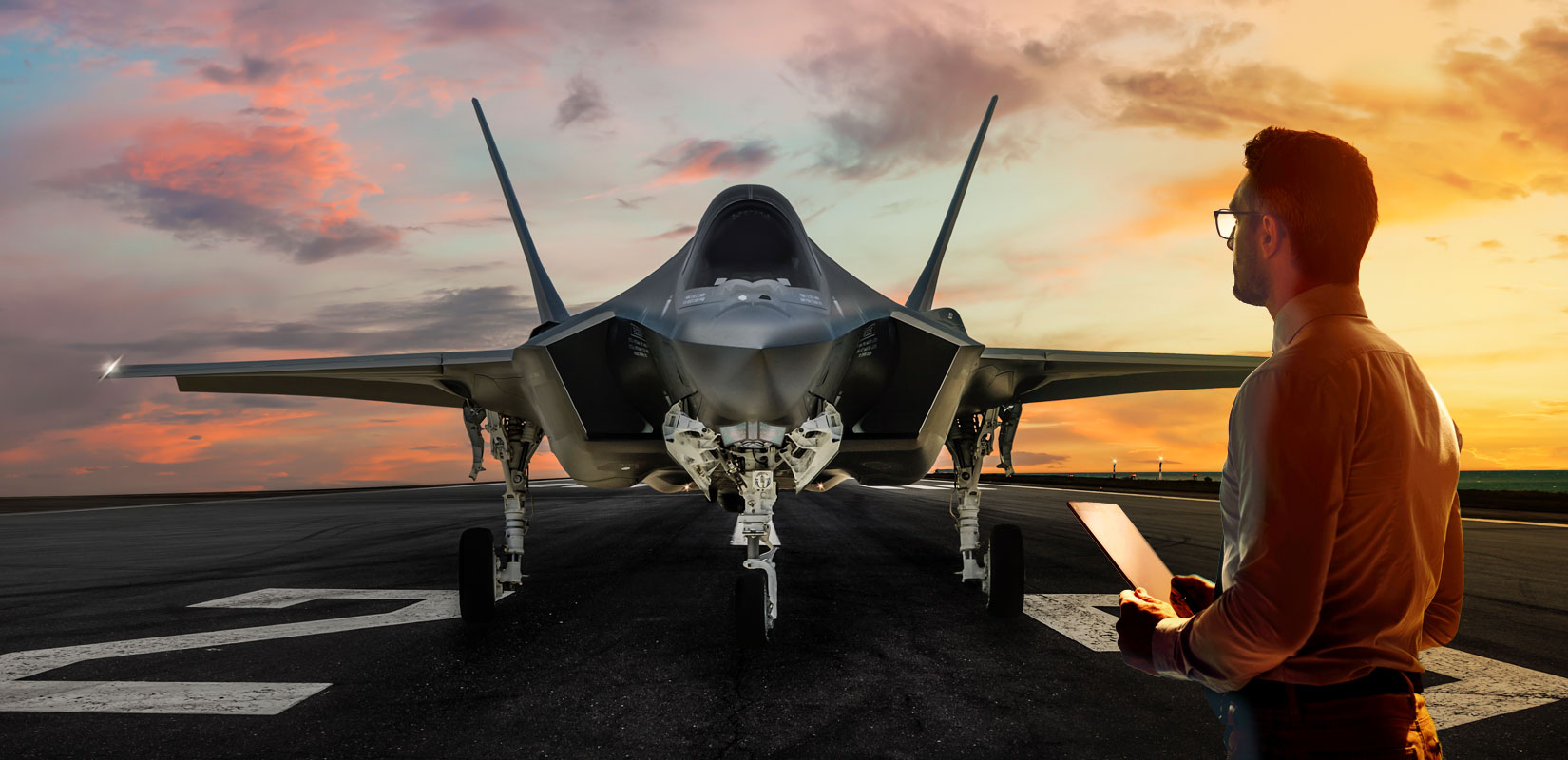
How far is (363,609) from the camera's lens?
7.73 m

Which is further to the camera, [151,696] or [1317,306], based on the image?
[151,696]

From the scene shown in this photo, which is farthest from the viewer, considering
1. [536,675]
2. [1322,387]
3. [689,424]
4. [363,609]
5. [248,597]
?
[248,597]

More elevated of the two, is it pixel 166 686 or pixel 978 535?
pixel 978 535

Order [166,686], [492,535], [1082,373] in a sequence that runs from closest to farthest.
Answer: [166,686] < [492,535] < [1082,373]

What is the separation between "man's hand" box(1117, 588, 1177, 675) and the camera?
1541mm

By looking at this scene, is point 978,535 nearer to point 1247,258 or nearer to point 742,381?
point 742,381

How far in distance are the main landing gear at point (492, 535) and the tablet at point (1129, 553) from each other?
20.5ft

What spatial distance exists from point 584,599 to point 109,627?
4.21 m

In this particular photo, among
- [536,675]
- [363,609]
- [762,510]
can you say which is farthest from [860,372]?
[363,609]

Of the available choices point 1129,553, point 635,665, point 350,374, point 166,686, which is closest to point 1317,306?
point 1129,553

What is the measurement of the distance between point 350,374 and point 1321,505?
29.5ft

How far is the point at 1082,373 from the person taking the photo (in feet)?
28.3

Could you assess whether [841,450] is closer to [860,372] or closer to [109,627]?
[860,372]

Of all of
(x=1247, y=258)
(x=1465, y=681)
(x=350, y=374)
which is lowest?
(x=1465, y=681)
